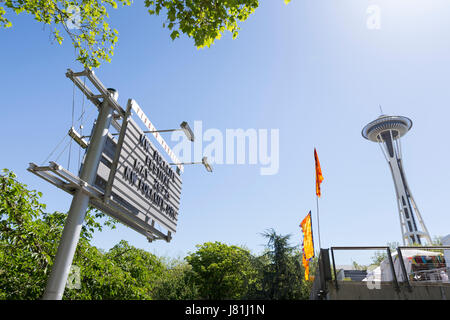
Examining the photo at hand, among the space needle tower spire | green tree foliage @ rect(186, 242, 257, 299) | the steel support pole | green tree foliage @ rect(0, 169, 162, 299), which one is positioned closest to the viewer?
the steel support pole

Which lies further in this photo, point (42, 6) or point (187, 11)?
point (42, 6)

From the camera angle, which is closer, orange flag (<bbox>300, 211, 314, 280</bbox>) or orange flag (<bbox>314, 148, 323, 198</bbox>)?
orange flag (<bbox>300, 211, 314, 280</bbox>)

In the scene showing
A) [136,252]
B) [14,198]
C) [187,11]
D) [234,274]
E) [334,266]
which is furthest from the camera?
[234,274]

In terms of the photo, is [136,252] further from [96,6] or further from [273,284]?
[273,284]

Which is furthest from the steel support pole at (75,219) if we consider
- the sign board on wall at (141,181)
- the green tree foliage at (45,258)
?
the green tree foliage at (45,258)

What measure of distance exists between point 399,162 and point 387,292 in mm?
86139

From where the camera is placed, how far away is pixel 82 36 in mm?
8453

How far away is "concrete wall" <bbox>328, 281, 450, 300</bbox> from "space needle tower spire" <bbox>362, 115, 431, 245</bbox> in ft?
240

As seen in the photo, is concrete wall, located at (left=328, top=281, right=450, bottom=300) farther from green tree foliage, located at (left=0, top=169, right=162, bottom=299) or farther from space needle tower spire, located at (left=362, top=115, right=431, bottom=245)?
space needle tower spire, located at (left=362, top=115, right=431, bottom=245)

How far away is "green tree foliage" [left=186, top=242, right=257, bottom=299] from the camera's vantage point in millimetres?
39156

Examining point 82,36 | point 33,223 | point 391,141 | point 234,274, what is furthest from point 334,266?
point 391,141

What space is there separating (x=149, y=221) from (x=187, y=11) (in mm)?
5033

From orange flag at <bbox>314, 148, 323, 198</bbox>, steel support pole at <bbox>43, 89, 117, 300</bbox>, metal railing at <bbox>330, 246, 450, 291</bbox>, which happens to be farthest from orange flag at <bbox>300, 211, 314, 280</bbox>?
steel support pole at <bbox>43, 89, 117, 300</bbox>
